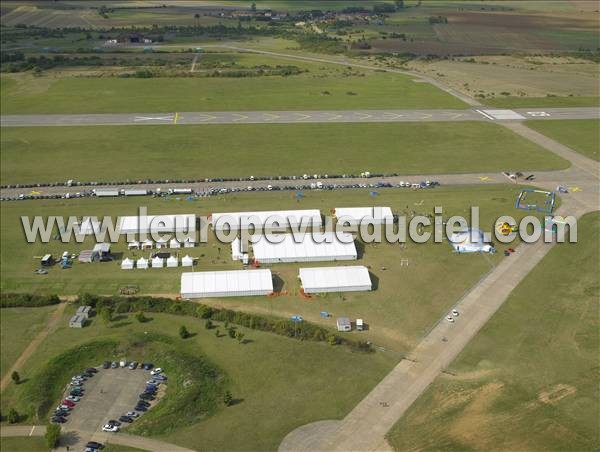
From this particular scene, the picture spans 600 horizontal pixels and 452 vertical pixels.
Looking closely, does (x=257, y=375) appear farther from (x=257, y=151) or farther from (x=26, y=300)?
(x=257, y=151)

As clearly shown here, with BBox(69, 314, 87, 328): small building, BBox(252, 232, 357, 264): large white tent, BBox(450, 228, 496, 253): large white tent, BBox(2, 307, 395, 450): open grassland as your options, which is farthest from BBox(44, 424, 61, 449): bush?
BBox(450, 228, 496, 253): large white tent

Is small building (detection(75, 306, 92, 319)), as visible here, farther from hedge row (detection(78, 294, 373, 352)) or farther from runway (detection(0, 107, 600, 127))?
runway (detection(0, 107, 600, 127))

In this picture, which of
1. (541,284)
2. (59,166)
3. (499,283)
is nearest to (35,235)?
(59,166)

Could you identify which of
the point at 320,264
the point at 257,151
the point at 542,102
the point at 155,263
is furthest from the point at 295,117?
the point at 155,263

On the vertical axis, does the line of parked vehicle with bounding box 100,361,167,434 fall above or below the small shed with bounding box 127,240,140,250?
below

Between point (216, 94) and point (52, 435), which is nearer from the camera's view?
point (52, 435)

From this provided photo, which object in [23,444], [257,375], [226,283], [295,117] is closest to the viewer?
[23,444]

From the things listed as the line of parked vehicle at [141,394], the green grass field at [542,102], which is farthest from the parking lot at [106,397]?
the green grass field at [542,102]
